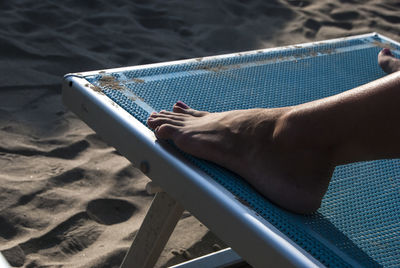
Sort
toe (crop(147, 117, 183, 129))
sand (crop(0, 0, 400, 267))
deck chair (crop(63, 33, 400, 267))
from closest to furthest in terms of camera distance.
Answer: deck chair (crop(63, 33, 400, 267)) < toe (crop(147, 117, 183, 129)) < sand (crop(0, 0, 400, 267))

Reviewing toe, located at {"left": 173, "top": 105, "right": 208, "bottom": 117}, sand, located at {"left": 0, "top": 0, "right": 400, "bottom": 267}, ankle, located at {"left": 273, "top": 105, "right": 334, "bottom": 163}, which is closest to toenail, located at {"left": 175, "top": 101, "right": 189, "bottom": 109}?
toe, located at {"left": 173, "top": 105, "right": 208, "bottom": 117}

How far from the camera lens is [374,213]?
1.20 metres

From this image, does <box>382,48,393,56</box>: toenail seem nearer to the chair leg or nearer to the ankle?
the ankle

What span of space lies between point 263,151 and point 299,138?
0.09 m

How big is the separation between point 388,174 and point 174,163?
0.51 m

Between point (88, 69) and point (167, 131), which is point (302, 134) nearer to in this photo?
point (167, 131)

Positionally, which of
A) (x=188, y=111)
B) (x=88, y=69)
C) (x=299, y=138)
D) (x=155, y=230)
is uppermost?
(x=299, y=138)

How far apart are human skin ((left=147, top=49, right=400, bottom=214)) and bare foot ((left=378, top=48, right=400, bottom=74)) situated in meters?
0.66

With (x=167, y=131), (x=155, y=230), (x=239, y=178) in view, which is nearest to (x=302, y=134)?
(x=239, y=178)

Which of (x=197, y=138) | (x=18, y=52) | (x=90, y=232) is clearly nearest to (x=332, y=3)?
(x=18, y=52)

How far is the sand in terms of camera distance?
180 centimetres

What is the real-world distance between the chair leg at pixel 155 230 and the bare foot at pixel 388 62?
0.87m

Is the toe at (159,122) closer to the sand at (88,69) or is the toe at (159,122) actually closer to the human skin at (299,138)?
the human skin at (299,138)

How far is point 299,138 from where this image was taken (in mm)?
1191
